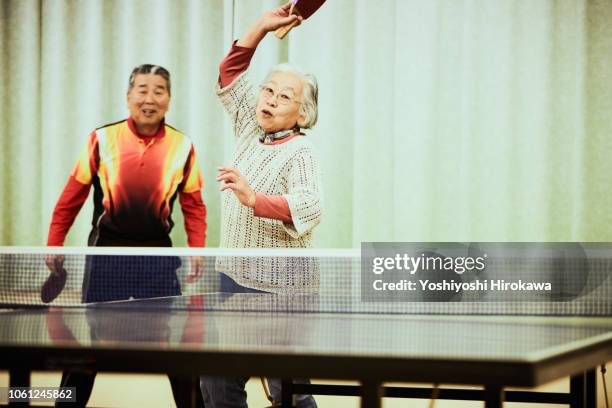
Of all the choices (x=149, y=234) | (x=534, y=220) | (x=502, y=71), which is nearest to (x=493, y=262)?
(x=534, y=220)

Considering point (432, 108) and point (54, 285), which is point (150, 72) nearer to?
point (54, 285)

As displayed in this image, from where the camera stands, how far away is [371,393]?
46.6 inches

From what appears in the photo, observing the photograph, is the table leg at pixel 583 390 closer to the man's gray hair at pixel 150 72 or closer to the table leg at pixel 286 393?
the table leg at pixel 286 393

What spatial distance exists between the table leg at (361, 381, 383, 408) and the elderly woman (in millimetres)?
1690

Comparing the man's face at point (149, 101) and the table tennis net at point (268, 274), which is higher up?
the man's face at point (149, 101)

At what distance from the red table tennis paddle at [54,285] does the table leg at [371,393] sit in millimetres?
2935

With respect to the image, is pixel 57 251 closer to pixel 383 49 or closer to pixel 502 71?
pixel 383 49

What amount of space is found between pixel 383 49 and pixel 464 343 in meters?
3.78

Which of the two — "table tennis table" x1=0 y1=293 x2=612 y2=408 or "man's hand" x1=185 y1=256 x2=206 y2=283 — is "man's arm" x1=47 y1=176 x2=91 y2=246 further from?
"table tennis table" x1=0 y1=293 x2=612 y2=408

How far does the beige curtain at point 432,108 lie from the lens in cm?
481

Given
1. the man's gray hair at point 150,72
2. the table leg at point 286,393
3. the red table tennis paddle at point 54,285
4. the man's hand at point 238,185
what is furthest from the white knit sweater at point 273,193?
the man's gray hair at point 150,72

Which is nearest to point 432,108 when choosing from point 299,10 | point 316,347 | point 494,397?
point 299,10

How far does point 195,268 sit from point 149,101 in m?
1.04

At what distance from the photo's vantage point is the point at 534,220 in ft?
15.8
